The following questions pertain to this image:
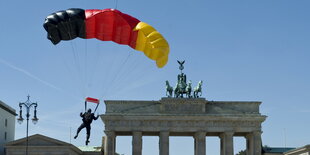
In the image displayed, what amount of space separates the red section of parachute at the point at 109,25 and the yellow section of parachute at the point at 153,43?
60cm

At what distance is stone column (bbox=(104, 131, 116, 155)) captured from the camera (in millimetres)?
92062

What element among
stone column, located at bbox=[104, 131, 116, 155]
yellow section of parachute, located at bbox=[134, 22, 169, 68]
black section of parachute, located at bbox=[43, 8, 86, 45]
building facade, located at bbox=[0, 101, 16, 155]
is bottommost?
stone column, located at bbox=[104, 131, 116, 155]

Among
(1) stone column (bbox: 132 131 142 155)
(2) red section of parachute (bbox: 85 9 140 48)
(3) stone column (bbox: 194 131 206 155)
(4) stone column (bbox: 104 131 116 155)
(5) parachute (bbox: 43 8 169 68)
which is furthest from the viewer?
(3) stone column (bbox: 194 131 206 155)

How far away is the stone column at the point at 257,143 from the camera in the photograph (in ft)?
306

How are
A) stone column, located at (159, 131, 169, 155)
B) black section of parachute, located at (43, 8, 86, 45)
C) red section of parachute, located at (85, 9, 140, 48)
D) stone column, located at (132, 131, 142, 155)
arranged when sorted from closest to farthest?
1. black section of parachute, located at (43, 8, 86, 45)
2. red section of parachute, located at (85, 9, 140, 48)
3. stone column, located at (132, 131, 142, 155)
4. stone column, located at (159, 131, 169, 155)

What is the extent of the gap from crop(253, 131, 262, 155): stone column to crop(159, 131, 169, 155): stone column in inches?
553

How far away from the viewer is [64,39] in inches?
1907

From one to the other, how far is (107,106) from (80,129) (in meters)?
48.5

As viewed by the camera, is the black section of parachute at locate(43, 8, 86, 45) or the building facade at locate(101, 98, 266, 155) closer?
the black section of parachute at locate(43, 8, 86, 45)

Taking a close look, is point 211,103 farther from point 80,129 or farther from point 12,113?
point 80,129

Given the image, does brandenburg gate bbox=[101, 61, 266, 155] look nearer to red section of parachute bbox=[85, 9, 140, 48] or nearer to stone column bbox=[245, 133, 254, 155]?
stone column bbox=[245, 133, 254, 155]

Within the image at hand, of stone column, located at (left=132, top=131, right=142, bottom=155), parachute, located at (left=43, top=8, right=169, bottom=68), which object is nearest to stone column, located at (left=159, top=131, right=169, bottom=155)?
stone column, located at (left=132, top=131, right=142, bottom=155)

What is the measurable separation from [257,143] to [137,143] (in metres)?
19.3

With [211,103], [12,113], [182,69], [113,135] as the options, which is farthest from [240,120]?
[12,113]
